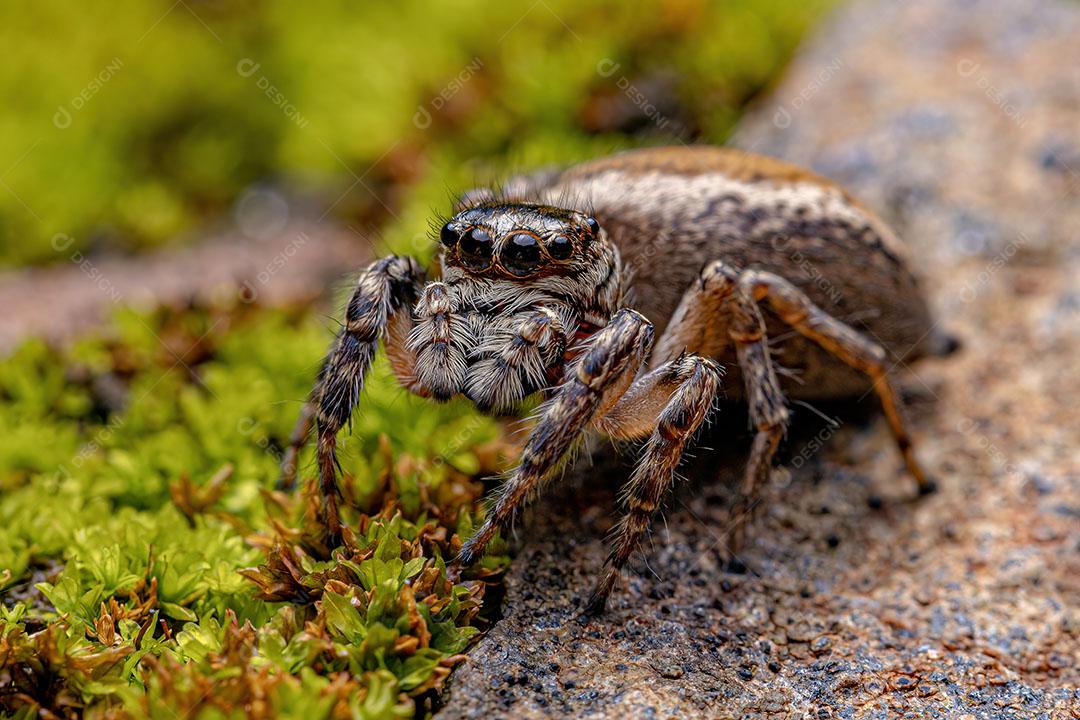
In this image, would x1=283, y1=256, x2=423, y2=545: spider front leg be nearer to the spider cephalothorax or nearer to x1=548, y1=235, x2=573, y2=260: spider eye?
the spider cephalothorax

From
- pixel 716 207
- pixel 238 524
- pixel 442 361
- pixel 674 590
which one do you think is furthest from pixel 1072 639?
pixel 238 524

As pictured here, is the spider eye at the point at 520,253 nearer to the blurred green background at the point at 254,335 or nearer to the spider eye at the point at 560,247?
the spider eye at the point at 560,247

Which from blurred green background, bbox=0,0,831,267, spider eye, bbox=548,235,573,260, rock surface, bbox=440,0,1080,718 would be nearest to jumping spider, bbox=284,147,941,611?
spider eye, bbox=548,235,573,260

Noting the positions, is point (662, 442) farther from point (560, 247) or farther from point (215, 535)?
point (215, 535)

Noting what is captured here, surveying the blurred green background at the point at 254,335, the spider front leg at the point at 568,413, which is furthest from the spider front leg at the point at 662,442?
the blurred green background at the point at 254,335

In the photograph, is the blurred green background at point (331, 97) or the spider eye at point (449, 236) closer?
the spider eye at point (449, 236)

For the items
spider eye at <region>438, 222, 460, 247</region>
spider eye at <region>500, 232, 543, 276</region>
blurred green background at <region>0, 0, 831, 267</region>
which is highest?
blurred green background at <region>0, 0, 831, 267</region>
